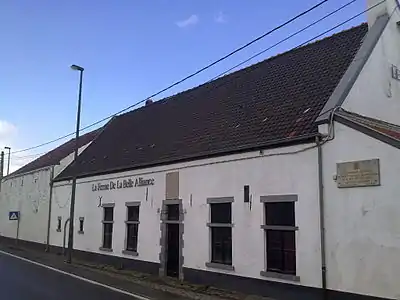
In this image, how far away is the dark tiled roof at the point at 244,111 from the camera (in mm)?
14031

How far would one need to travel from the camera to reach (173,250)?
1705cm

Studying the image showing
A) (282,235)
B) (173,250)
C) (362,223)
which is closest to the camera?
(362,223)

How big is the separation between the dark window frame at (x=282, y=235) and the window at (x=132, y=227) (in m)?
7.65

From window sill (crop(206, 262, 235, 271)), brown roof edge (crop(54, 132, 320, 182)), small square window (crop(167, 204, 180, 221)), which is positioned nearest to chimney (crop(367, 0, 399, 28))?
brown roof edge (crop(54, 132, 320, 182))

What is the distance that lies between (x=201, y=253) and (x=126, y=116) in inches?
607

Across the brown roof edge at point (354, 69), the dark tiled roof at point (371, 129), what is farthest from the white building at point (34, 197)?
the dark tiled roof at point (371, 129)

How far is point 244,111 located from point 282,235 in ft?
18.3

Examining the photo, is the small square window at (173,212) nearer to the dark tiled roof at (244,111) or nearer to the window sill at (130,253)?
the dark tiled roof at (244,111)

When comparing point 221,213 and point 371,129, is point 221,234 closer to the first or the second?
point 221,213

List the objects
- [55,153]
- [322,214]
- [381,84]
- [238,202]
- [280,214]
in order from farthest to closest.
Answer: [55,153] < [238,202] < [381,84] < [280,214] < [322,214]

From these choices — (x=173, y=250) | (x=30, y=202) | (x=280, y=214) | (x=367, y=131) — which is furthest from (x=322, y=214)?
(x=30, y=202)

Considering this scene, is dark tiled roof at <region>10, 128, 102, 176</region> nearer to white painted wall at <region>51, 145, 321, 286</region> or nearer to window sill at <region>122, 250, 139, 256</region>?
white painted wall at <region>51, 145, 321, 286</region>

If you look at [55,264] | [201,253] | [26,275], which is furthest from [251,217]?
[55,264]

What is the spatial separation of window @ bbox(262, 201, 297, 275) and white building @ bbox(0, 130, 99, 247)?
1799cm
